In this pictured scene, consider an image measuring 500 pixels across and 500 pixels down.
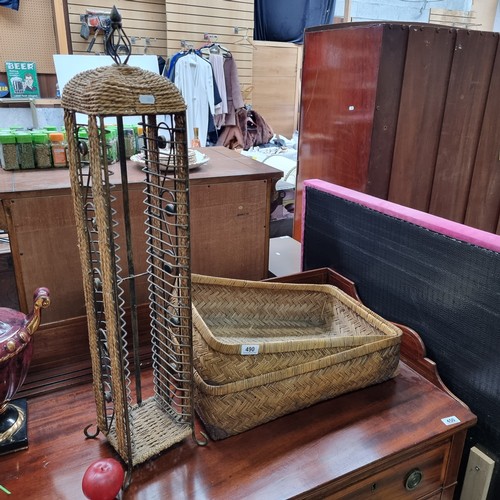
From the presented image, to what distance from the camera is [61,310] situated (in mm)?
1109

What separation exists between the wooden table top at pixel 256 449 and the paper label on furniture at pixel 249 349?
178 millimetres

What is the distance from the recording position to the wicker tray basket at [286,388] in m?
0.89

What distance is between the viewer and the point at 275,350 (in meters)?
0.91

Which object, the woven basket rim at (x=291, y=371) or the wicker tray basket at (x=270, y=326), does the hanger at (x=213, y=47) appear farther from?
the woven basket rim at (x=291, y=371)

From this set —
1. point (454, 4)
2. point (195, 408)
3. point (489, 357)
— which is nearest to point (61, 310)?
point (195, 408)

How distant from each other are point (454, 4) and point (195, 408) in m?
7.14

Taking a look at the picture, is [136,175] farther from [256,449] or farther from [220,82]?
[220,82]

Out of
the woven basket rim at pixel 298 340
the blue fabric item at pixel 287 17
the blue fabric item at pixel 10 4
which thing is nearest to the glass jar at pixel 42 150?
the woven basket rim at pixel 298 340

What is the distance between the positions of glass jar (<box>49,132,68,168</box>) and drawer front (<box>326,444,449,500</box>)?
981 millimetres

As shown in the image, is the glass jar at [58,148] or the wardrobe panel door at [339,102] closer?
the glass jar at [58,148]

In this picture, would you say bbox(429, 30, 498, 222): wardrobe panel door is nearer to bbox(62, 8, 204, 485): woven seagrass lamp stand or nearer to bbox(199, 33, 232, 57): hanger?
bbox(62, 8, 204, 485): woven seagrass lamp stand

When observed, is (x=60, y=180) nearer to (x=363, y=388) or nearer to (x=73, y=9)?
(x=363, y=388)

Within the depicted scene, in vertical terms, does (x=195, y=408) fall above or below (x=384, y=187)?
below

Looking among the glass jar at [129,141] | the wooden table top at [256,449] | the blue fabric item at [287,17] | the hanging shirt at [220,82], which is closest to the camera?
the wooden table top at [256,449]
